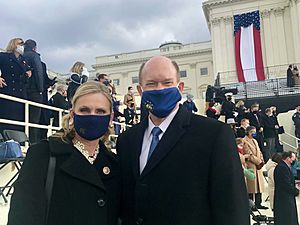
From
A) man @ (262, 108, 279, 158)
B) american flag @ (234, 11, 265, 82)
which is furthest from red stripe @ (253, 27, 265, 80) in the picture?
man @ (262, 108, 279, 158)

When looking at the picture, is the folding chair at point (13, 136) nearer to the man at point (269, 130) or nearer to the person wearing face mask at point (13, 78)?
the person wearing face mask at point (13, 78)

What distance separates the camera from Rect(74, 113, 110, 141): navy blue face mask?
2340 mm

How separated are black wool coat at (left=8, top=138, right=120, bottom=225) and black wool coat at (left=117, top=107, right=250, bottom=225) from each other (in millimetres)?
146

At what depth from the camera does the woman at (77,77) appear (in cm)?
760

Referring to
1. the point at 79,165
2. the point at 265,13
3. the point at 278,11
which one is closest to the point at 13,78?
the point at 79,165

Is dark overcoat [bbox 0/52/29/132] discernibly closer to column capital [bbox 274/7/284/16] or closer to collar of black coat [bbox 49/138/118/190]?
collar of black coat [bbox 49/138/118/190]

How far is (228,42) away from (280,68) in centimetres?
564

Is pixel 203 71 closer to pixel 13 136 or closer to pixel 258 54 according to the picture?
pixel 258 54

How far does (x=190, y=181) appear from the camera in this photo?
205 centimetres

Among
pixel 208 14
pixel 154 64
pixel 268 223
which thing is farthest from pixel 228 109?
pixel 208 14

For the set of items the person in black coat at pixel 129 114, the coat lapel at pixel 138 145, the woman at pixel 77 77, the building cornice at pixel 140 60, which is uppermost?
the building cornice at pixel 140 60

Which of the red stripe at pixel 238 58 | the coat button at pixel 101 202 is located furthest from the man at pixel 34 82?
the red stripe at pixel 238 58

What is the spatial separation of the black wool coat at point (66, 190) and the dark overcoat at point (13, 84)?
4577mm

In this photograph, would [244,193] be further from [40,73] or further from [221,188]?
[40,73]
